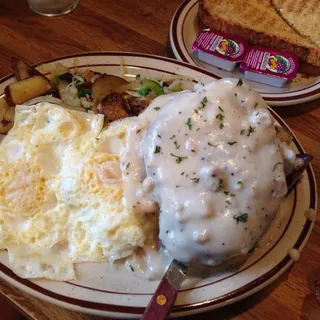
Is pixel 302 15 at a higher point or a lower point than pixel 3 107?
higher

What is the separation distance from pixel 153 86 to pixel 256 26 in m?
0.91

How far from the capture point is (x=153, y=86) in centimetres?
192

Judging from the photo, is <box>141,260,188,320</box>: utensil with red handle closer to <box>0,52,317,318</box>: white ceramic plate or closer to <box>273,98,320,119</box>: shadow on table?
<box>0,52,317,318</box>: white ceramic plate

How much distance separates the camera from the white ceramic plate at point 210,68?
2119 mm

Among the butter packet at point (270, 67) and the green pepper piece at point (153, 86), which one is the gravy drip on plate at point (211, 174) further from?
the butter packet at point (270, 67)

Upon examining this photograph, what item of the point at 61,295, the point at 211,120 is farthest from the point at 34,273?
the point at 211,120

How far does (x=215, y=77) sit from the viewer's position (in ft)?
6.79

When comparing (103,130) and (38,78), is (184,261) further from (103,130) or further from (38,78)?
(38,78)

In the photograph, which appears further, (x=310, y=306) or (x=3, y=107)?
(x=3, y=107)

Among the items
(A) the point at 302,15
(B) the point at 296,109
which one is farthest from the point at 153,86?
(A) the point at 302,15

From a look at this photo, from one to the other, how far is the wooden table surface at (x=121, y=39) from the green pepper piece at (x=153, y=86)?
57cm

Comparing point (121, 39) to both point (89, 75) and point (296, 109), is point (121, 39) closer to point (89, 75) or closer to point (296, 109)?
point (89, 75)

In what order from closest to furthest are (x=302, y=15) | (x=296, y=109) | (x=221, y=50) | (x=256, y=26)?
(x=296, y=109)
(x=221, y=50)
(x=256, y=26)
(x=302, y=15)

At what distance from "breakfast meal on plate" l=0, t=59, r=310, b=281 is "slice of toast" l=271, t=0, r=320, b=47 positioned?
1099mm
